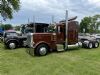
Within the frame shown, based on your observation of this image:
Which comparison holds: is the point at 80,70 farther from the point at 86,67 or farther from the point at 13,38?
the point at 13,38

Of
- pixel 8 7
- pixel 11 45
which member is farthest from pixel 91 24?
pixel 11 45

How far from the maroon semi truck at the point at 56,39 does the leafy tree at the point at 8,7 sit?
15.4m

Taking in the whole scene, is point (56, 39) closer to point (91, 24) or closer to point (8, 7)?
point (8, 7)

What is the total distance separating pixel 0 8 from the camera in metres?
32.1

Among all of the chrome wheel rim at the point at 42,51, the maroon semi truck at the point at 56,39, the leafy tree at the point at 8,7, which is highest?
the leafy tree at the point at 8,7

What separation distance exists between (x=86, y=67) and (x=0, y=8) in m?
23.1

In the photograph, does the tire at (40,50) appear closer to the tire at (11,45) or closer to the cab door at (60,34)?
the cab door at (60,34)

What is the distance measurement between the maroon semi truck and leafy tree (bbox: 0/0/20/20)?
15.4 meters

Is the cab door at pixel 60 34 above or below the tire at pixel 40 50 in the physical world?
above

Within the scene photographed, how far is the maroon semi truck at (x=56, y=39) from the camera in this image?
1625cm

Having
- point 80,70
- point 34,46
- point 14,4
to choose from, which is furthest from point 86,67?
point 14,4

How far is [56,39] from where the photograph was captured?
57.0 ft

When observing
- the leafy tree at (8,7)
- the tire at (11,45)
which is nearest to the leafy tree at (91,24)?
the leafy tree at (8,7)

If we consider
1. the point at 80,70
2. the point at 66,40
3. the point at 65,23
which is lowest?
the point at 80,70
